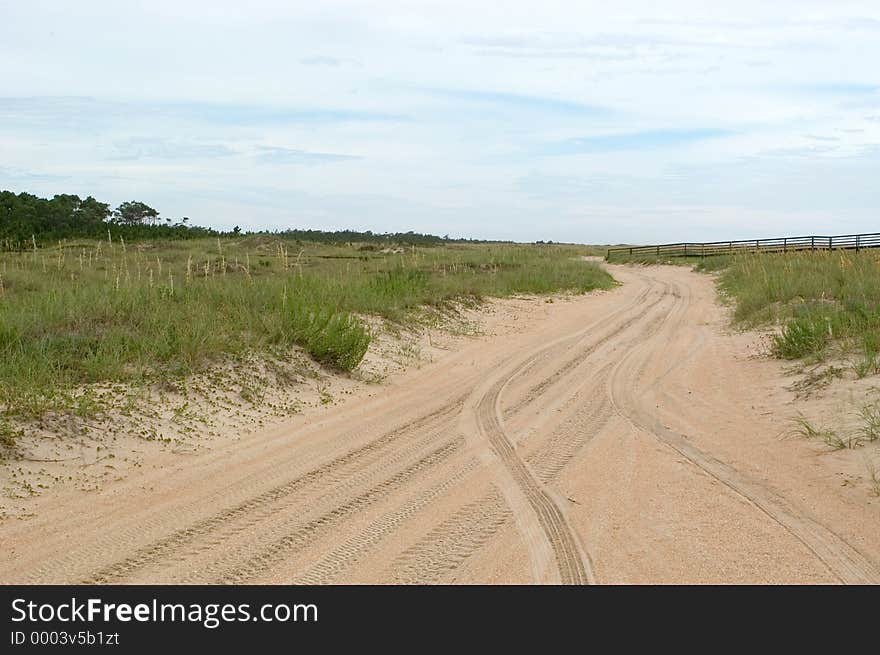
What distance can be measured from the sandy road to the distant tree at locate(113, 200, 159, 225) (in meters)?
75.0

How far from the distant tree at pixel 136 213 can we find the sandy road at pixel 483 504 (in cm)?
7498

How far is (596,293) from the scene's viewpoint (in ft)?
96.7

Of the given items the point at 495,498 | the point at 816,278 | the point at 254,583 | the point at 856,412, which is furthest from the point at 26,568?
the point at 816,278

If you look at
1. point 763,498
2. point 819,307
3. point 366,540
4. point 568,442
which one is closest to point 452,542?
point 366,540

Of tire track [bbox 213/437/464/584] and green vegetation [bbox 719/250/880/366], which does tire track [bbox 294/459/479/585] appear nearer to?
tire track [bbox 213/437/464/584]

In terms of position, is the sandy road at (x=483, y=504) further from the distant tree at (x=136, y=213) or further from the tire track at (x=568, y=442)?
Answer: the distant tree at (x=136, y=213)

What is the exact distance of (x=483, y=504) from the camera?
21.7 feet

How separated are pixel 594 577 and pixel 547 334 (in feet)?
40.4

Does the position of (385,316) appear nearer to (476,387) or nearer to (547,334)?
(547,334)

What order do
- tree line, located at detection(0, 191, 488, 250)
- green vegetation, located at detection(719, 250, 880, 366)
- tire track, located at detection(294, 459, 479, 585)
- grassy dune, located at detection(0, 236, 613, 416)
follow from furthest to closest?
1. tree line, located at detection(0, 191, 488, 250)
2. green vegetation, located at detection(719, 250, 880, 366)
3. grassy dune, located at detection(0, 236, 613, 416)
4. tire track, located at detection(294, 459, 479, 585)

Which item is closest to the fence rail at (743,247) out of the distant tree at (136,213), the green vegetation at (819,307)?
the green vegetation at (819,307)

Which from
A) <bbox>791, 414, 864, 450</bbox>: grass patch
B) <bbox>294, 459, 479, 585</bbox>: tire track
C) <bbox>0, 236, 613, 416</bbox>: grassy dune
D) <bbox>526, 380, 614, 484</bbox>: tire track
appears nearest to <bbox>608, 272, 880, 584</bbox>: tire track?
<bbox>526, 380, 614, 484</bbox>: tire track

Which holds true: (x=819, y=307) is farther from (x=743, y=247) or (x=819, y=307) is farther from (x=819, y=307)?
(x=743, y=247)

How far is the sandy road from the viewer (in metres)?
5.32
